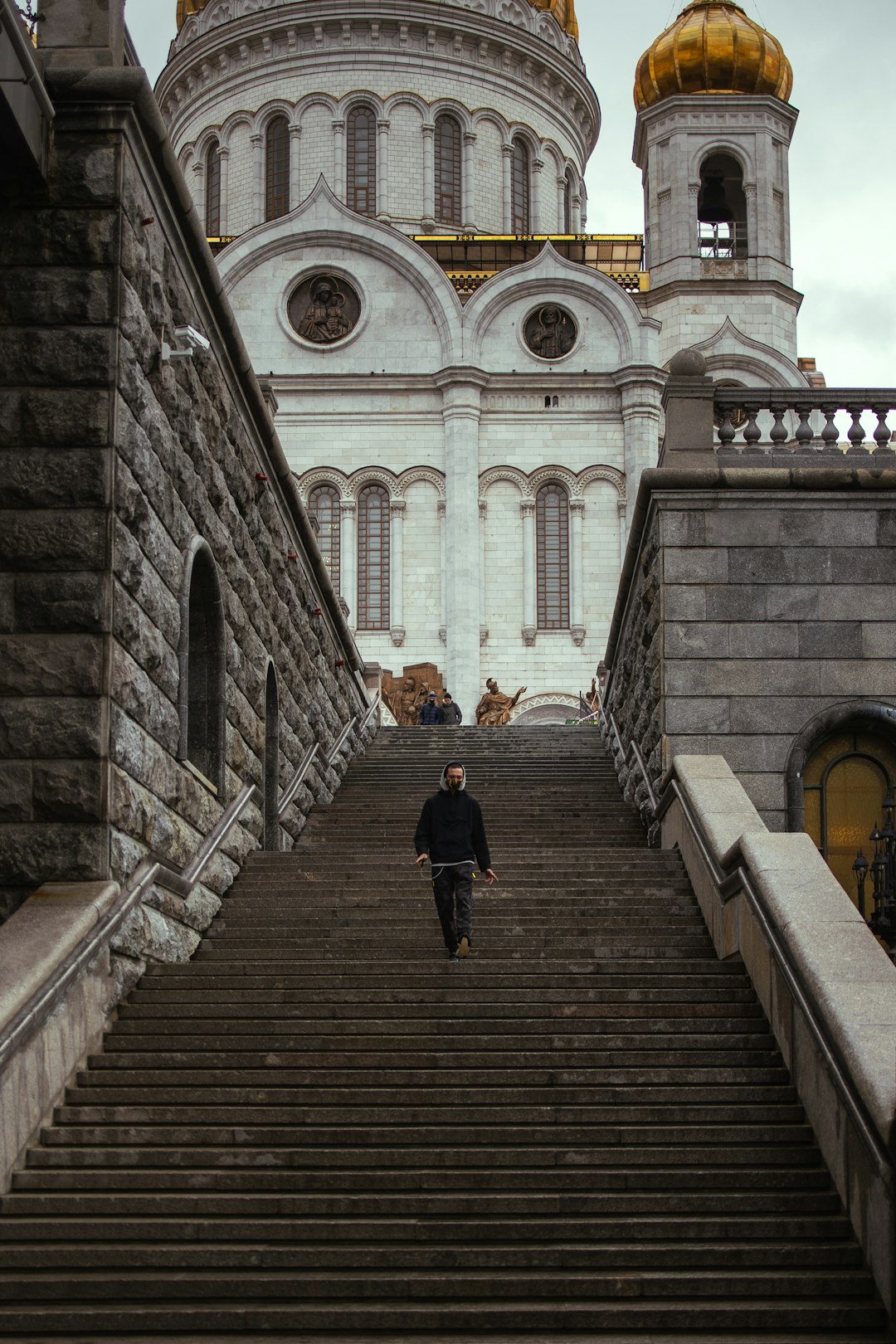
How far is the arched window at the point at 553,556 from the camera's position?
125ft

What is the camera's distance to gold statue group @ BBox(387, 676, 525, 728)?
34.6m

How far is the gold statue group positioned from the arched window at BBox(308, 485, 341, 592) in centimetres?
384

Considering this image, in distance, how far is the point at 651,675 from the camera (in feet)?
54.2

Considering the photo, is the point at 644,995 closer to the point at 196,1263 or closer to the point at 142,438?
the point at 196,1263

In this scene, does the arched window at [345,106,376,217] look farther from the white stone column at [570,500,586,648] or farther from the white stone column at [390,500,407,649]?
the white stone column at [570,500,586,648]

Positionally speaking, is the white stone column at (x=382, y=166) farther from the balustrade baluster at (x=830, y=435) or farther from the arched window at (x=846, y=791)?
the arched window at (x=846, y=791)

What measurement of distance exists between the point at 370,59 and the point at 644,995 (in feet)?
134

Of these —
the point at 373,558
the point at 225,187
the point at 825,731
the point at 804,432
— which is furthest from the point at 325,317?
the point at 825,731

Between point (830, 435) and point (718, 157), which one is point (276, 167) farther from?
point (830, 435)

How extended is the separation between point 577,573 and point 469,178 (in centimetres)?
1406

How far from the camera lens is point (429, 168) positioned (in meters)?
47.0

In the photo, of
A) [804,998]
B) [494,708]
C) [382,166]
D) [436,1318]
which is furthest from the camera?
[382,166]

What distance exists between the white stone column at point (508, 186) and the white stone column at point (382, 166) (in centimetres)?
314

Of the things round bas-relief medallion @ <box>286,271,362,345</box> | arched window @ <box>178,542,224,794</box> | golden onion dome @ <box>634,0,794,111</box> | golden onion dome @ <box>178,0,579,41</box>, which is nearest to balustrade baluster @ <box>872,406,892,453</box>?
arched window @ <box>178,542,224,794</box>
